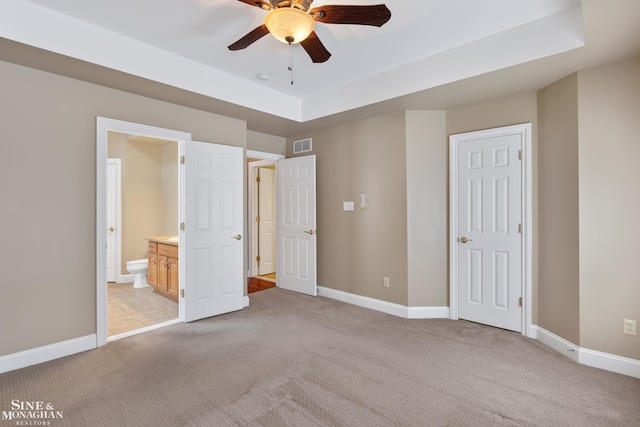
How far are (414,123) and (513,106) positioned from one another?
103 centimetres

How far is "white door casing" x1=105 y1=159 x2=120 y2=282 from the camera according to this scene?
5613 mm

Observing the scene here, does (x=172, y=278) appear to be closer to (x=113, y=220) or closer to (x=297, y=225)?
(x=297, y=225)

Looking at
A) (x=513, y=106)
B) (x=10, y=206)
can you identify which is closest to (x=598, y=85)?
(x=513, y=106)

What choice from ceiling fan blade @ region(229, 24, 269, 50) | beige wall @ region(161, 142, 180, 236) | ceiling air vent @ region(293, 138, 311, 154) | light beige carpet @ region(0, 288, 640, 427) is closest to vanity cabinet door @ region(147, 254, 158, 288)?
beige wall @ region(161, 142, 180, 236)

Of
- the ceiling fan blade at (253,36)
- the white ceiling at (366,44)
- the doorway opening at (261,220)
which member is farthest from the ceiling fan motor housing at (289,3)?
the doorway opening at (261,220)

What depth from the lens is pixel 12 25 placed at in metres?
2.21

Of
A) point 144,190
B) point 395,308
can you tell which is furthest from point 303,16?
point 144,190

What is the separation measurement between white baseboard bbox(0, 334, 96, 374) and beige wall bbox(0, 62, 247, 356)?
0.04m

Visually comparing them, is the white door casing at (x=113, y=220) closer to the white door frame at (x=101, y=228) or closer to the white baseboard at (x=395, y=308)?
Answer: the white door frame at (x=101, y=228)

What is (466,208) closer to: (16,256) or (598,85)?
(598,85)

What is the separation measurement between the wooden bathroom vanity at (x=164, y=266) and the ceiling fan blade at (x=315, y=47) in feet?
10.1

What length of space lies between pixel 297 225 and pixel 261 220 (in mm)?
1613

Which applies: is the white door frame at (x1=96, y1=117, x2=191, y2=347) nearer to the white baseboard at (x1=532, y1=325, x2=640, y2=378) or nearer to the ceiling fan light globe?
the ceiling fan light globe

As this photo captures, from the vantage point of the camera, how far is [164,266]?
4508 mm
